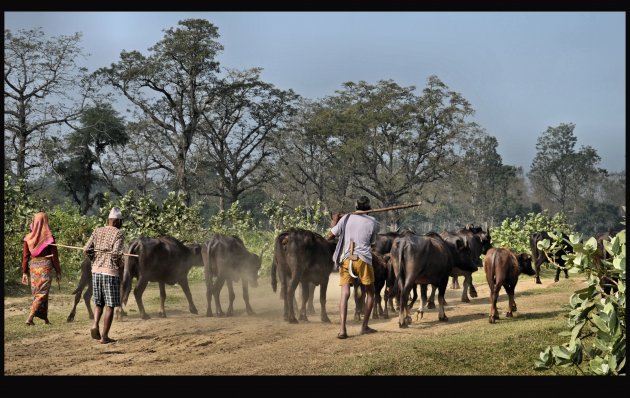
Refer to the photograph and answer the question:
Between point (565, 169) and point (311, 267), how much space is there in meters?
67.6

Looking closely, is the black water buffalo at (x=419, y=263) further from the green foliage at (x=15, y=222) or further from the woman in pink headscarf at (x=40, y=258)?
the green foliage at (x=15, y=222)

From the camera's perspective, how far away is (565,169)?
74688 mm

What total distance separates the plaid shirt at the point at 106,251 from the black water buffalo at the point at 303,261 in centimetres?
352

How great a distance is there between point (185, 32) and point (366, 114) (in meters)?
15.2

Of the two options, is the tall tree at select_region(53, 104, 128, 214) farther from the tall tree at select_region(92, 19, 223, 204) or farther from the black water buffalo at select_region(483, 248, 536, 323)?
the black water buffalo at select_region(483, 248, 536, 323)

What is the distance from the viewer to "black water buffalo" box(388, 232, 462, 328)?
12625 millimetres

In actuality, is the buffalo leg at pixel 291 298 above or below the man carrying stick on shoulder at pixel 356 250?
below

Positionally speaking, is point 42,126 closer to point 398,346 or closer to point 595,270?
point 398,346

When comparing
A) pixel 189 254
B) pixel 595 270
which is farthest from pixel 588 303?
pixel 189 254

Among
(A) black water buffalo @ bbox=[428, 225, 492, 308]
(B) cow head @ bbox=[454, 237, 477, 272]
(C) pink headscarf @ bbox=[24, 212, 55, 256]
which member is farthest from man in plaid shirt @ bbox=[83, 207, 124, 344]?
(A) black water buffalo @ bbox=[428, 225, 492, 308]

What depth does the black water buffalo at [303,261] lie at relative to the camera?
42.4 feet

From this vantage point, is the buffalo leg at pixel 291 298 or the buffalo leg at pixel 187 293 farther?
the buffalo leg at pixel 187 293

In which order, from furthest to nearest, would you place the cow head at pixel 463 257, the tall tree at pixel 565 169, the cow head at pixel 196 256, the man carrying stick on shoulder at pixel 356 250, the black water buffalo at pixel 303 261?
1. the tall tree at pixel 565 169
2. the cow head at pixel 196 256
3. the cow head at pixel 463 257
4. the black water buffalo at pixel 303 261
5. the man carrying stick on shoulder at pixel 356 250

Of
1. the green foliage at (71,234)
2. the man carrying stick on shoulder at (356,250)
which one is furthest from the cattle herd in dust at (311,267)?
the green foliage at (71,234)
